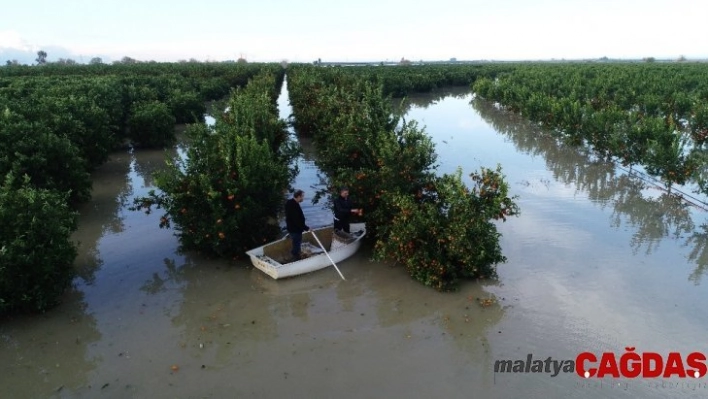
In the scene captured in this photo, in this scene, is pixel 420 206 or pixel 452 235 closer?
pixel 452 235

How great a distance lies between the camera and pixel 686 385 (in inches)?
268

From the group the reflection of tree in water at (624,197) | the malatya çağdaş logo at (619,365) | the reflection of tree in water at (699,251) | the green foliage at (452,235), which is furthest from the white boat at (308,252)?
the reflection of tree in water at (699,251)

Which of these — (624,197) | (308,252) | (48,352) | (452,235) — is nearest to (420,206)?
(452,235)

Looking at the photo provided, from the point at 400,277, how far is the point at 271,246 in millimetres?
2922

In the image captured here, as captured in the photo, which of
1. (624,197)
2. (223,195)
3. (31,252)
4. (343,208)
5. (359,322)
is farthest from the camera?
(624,197)

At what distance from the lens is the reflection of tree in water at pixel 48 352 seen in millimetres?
6758

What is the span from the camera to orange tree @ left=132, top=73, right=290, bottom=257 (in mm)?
10273

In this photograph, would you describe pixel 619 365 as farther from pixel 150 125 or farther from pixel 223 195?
pixel 150 125

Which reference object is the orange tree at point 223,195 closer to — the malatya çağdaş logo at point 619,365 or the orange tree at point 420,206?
the orange tree at point 420,206

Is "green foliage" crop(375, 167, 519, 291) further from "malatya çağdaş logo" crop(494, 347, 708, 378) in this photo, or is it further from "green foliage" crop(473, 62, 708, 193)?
"green foliage" crop(473, 62, 708, 193)

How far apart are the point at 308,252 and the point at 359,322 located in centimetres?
297

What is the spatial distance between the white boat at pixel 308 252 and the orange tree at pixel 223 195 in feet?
2.57

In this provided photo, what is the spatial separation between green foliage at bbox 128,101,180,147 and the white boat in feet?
46.2

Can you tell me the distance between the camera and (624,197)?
15.9m
